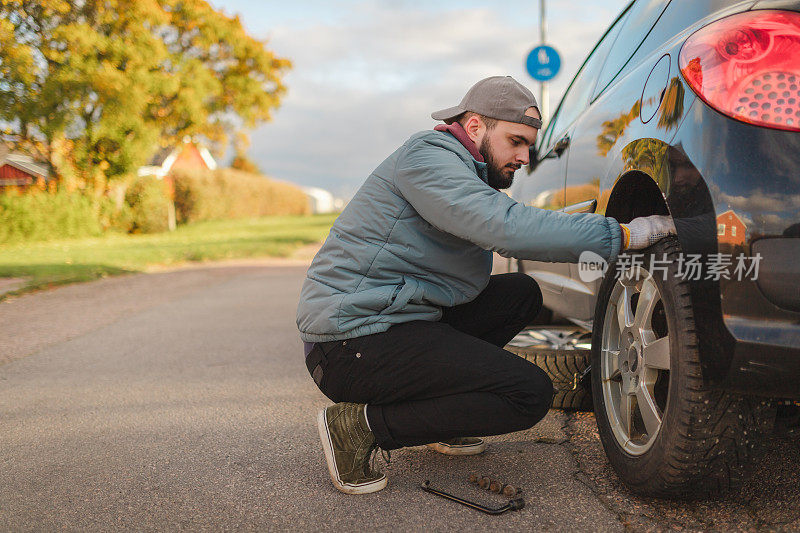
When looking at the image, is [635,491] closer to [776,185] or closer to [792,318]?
[792,318]

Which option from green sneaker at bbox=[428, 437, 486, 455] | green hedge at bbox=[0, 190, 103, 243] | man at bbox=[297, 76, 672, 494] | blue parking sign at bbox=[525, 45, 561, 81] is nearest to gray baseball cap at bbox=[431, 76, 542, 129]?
man at bbox=[297, 76, 672, 494]

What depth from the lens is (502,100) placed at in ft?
7.50

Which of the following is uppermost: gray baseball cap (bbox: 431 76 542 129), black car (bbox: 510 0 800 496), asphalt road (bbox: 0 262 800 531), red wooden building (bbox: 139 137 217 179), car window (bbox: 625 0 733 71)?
red wooden building (bbox: 139 137 217 179)

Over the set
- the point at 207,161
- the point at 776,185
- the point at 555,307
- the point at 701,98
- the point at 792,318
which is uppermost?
the point at 207,161

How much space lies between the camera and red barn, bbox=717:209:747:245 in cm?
156

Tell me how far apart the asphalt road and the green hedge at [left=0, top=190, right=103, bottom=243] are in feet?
42.3

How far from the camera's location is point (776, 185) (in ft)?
5.05

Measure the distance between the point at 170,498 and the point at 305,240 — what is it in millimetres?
14193

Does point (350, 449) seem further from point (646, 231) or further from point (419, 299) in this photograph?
point (646, 231)

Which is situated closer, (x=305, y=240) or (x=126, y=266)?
(x=126, y=266)

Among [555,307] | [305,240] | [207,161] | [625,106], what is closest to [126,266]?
[305,240]

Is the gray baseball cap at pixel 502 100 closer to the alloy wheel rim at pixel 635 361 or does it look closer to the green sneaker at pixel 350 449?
the alloy wheel rim at pixel 635 361

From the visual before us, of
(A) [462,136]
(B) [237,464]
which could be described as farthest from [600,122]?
(B) [237,464]

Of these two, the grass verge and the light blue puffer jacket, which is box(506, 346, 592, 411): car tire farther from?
the grass verge
